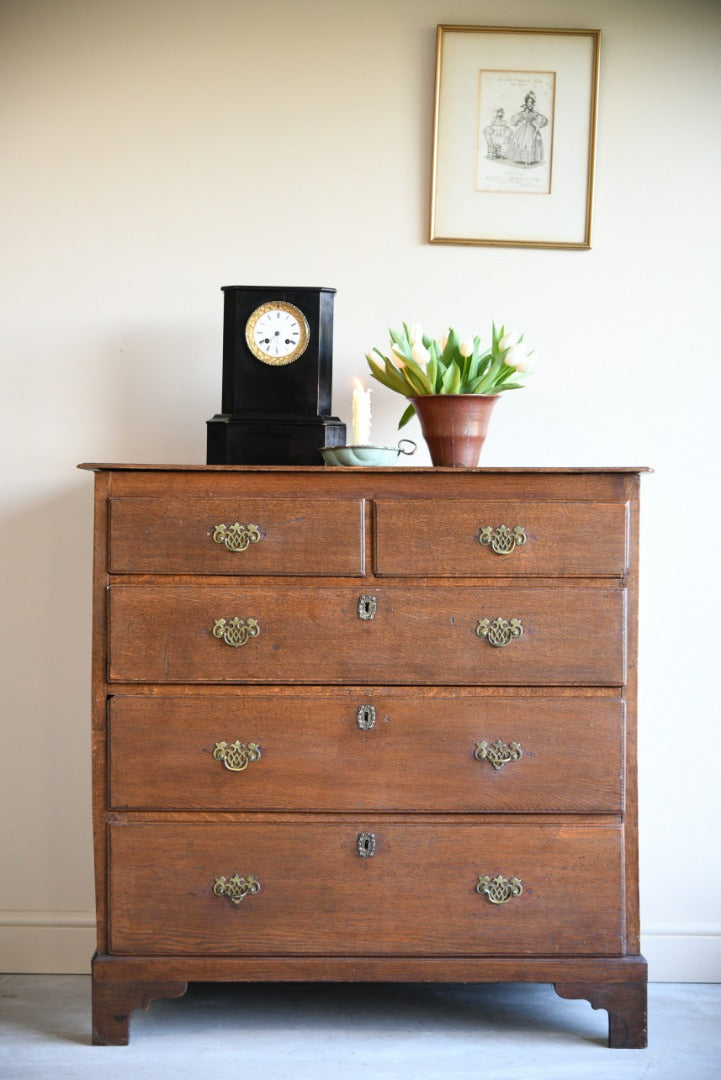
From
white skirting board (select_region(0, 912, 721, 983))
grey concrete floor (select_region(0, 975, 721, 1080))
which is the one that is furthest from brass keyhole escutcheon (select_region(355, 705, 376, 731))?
white skirting board (select_region(0, 912, 721, 983))

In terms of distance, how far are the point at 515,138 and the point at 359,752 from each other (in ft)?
5.28

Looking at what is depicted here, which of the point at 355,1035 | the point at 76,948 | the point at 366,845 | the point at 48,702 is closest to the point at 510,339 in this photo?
the point at 366,845

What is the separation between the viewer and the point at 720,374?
9.45 ft

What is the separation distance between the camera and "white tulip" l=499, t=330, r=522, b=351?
8.48ft

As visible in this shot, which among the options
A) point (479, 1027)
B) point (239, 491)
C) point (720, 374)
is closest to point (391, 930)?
point (479, 1027)

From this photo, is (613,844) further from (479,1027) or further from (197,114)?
(197,114)

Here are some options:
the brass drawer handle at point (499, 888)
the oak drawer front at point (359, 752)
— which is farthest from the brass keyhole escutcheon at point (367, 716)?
the brass drawer handle at point (499, 888)

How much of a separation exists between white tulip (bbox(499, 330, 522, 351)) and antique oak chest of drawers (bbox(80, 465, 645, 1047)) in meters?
0.41

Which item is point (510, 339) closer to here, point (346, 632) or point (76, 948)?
point (346, 632)

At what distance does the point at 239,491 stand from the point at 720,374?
4.43 ft

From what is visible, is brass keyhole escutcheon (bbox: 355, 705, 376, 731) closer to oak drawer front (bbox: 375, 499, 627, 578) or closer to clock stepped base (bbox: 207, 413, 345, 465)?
oak drawer front (bbox: 375, 499, 627, 578)

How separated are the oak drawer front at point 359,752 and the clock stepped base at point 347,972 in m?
0.33

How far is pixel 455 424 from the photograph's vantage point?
2.48 m

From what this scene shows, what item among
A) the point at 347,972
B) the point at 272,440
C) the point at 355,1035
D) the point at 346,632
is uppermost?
the point at 272,440
